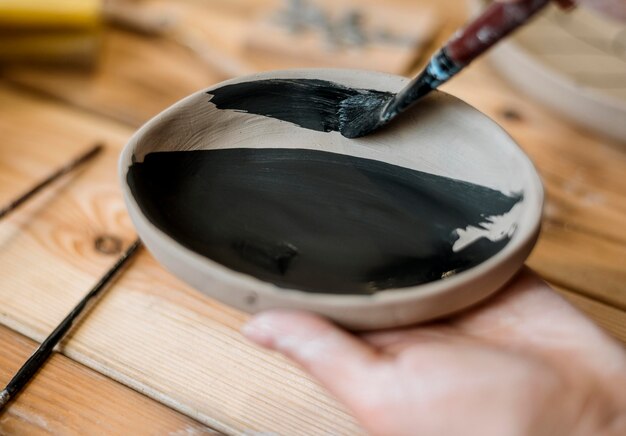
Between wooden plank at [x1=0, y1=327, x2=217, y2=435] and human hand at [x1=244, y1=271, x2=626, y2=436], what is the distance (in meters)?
0.15

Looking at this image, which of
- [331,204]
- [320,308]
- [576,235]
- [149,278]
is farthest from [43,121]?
[576,235]

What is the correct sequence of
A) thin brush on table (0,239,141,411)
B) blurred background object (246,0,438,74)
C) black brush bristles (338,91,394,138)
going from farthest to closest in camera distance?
1. blurred background object (246,0,438,74)
2. black brush bristles (338,91,394,138)
3. thin brush on table (0,239,141,411)

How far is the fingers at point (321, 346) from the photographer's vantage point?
47 centimetres

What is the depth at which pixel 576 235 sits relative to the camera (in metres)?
0.81

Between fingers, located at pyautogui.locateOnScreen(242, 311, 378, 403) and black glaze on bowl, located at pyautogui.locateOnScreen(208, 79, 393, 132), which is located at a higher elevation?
black glaze on bowl, located at pyautogui.locateOnScreen(208, 79, 393, 132)

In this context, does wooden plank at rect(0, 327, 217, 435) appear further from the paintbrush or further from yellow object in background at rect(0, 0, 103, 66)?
yellow object in background at rect(0, 0, 103, 66)

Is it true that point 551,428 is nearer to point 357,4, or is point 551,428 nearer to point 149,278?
point 149,278

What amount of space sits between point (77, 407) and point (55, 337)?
0.27 feet

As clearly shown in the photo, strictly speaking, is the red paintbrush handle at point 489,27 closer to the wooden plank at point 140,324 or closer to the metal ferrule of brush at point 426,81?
the metal ferrule of brush at point 426,81

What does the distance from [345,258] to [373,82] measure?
0.22 m

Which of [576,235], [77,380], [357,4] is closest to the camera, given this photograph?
[77,380]

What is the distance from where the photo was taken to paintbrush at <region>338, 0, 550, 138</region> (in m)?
0.53

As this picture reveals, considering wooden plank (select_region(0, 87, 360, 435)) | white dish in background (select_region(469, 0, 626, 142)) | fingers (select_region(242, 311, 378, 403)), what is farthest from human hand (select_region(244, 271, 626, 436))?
white dish in background (select_region(469, 0, 626, 142))

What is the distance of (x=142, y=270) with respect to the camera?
0.69 metres
